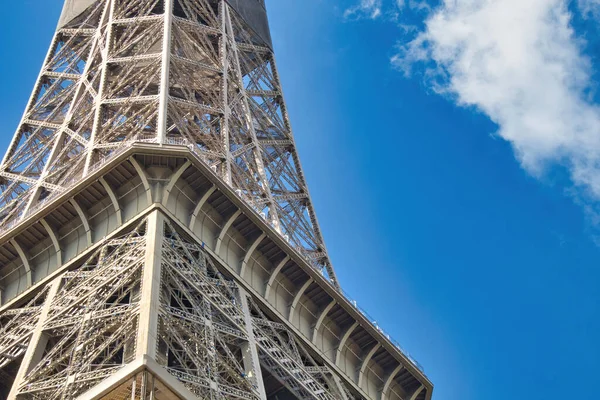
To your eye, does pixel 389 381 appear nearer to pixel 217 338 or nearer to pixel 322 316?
pixel 322 316

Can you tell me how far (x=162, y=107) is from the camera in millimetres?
51094

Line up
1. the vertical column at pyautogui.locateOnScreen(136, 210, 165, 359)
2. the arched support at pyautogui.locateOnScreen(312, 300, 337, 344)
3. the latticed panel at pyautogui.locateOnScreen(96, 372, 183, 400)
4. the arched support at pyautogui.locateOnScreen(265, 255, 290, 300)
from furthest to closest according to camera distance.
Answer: the arched support at pyautogui.locateOnScreen(312, 300, 337, 344) < the arched support at pyautogui.locateOnScreen(265, 255, 290, 300) < the vertical column at pyautogui.locateOnScreen(136, 210, 165, 359) < the latticed panel at pyautogui.locateOnScreen(96, 372, 183, 400)

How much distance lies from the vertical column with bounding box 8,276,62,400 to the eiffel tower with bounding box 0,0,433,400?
0.05m

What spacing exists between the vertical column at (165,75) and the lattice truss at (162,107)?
87mm

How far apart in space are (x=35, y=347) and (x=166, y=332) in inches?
198

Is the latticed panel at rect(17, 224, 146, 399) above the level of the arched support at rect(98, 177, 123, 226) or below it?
below

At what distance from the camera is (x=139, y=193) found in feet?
144

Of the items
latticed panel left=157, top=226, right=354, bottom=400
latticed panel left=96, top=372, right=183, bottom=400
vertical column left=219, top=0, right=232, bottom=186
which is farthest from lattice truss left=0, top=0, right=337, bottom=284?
latticed panel left=96, top=372, right=183, bottom=400

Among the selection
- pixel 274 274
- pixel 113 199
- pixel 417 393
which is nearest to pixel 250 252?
pixel 274 274

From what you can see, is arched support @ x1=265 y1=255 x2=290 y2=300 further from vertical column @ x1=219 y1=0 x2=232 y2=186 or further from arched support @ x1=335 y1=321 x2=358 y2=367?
vertical column @ x1=219 y1=0 x2=232 y2=186

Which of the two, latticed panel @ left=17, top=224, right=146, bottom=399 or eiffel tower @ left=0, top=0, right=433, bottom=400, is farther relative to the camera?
eiffel tower @ left=0, top=0, right=433, bottom=400

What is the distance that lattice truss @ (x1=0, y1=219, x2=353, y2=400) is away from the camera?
34344 mm

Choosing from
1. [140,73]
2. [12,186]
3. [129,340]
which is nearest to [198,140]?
[140,73]

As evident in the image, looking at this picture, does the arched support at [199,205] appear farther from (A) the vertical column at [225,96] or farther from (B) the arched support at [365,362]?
(B) the arched support at [365,362]
